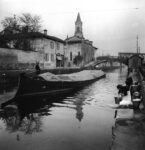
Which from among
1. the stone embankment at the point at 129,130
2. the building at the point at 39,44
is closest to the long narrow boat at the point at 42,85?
the stone embankment at the point at 129,130

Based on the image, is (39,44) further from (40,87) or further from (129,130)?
(129,130)

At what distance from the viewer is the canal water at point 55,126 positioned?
25.7ft

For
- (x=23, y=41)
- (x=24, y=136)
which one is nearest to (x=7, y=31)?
(x=23, y=41)

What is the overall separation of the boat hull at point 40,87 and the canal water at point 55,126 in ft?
6.05

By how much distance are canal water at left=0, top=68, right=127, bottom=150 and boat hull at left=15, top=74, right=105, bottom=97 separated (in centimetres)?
185

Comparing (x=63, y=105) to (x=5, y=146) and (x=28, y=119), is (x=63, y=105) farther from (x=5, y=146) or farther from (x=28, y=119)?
(x=5, y=146)

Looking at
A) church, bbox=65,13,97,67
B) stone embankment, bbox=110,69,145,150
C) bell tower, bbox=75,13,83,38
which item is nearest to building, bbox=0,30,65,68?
church, bbox=65,13,97,67

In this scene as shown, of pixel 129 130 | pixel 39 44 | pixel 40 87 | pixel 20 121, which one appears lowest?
pixel 20 121

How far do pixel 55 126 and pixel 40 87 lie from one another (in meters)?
8.79

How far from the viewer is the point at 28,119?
11.5 m

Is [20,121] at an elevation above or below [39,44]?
below

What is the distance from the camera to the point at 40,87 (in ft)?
60.8

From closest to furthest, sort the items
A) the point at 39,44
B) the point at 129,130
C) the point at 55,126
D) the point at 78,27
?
the point at 129,130 → the point at 55,126 → the point at 39,44 → the point at 78,27

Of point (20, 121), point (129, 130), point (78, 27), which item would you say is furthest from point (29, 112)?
point (78, 27)
